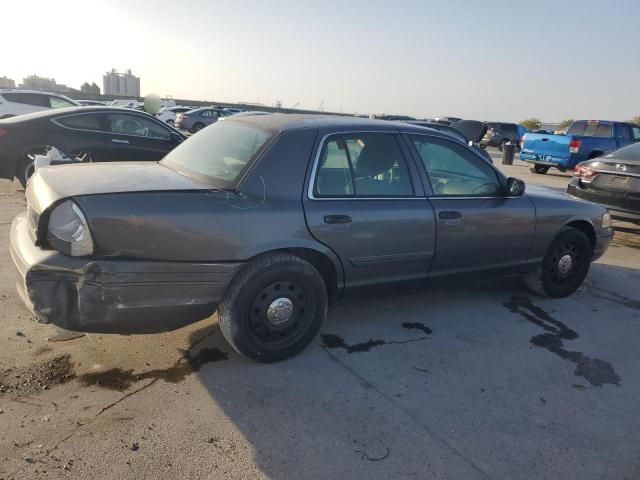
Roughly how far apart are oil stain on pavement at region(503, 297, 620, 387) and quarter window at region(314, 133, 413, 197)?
1627 millimetres

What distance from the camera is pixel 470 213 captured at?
3982 mm

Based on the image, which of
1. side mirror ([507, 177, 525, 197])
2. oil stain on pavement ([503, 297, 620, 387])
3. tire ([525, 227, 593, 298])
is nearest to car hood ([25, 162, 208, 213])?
side mirror ([507, 177, 525, 197])

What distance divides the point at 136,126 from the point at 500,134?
2489cm

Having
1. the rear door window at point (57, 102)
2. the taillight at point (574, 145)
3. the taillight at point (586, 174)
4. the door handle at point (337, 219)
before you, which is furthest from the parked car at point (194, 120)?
the door handle at point (337, 219)

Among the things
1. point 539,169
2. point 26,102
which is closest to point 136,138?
point 26,102

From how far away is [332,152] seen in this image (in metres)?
3.47

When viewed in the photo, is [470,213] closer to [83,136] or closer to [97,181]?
[97,181]

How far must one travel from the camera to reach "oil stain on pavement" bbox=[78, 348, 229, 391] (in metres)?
2.97

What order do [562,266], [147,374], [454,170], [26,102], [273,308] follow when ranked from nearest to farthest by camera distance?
[147,374]
[273,308]
[454,170]
[562,266]
[26,102]

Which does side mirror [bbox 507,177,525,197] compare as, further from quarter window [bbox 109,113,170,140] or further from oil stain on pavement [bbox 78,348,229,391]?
quarter window [bbox 109,113,170,140]

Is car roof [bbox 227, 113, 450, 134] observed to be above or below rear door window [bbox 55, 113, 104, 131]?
above

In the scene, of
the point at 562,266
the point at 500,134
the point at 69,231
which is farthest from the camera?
the point at 500,134

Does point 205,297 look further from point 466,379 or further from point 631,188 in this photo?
point 631,188

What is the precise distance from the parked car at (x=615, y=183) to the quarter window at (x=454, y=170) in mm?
3852
